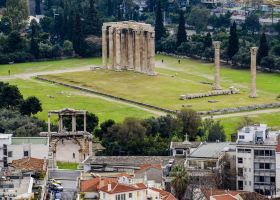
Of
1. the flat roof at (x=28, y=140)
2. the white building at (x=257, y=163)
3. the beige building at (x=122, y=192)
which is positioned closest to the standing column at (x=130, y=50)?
the flat roof at (x=28, y=140)

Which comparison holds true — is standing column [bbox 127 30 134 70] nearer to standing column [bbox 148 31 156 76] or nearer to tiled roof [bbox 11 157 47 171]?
standing column [bbox 148 31 156 76]

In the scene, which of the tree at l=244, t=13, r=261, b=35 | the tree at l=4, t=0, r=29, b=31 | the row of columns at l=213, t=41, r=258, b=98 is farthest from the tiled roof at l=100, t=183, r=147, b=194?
the tree at l=244, t=13, r=261, b=35

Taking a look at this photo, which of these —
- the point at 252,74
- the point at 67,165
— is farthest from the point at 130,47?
the point at 67,165

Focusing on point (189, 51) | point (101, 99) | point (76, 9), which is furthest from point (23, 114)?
point (76, 9)

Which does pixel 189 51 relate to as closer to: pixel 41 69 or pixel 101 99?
pixel 41 69

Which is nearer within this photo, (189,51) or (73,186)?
(73,186)

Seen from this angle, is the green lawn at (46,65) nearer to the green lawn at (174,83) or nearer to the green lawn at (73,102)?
the green lawn at (174,83)
